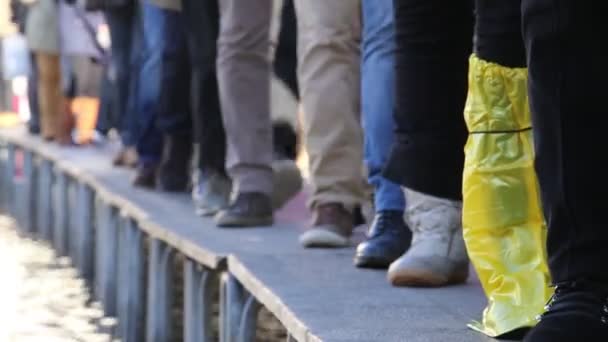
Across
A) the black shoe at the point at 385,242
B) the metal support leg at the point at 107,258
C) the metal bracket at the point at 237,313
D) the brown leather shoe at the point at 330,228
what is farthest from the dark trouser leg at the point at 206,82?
the black shoe at the point at 385,242

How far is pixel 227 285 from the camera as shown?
3641 mm

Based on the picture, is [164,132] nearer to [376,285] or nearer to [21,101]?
[376,285]

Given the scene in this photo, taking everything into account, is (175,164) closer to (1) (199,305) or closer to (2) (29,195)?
(1) (199,305)

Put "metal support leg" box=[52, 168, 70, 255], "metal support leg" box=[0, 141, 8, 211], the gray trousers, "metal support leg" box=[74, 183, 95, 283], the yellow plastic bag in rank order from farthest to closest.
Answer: "metal support leg" box=[0, 141, 8, 211], "metal support leg" box=[52, 168, 70, 255], "metal support leg" box=[74, 183, 95, 283], the gray trousers, the yellow plastic bag

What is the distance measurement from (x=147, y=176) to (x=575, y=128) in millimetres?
4013

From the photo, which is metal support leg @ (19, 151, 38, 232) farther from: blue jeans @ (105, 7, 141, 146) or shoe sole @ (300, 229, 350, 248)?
shoe sole @ (300, 229, 350, 248)

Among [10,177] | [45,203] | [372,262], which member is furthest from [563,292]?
[10,177]

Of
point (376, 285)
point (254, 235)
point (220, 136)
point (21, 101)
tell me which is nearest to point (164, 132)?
point (220, 136)

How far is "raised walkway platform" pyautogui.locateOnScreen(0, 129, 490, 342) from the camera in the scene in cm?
271

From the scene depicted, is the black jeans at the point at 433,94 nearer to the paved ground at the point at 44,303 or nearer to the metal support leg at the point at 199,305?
the metal support leg at the point at 199,305

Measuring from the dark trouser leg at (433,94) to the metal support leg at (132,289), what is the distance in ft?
7.33

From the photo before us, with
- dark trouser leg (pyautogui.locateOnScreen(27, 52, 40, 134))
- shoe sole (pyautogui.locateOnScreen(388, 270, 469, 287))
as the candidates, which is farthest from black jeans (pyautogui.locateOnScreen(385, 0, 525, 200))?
dark trouser leg (pyautogui.locateOnScreen(27, 52, 40, 134))

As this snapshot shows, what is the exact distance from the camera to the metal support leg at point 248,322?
11.1 feet

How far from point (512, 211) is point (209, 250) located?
1358 millimetres
